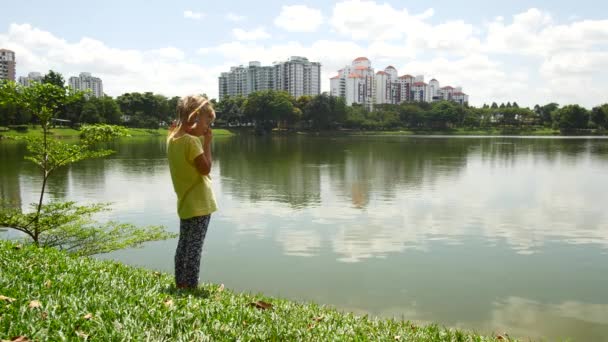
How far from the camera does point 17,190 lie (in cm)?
1731

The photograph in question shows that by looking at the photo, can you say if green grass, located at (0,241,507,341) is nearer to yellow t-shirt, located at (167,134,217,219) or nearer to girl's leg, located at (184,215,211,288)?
girl's leg, located at (184,215,211,288)

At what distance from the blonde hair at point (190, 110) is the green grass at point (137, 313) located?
148cm

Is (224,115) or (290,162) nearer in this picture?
(290,162)

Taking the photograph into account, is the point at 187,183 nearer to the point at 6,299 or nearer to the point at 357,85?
the point at 6,299

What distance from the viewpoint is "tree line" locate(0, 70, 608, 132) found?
81.7m

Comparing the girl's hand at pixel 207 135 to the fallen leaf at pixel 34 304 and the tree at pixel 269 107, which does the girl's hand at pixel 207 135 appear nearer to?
the fallen leaf at pixel 34 304

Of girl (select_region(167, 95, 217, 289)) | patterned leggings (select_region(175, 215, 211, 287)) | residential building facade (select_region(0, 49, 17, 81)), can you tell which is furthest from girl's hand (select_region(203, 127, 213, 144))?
residential building facade (select_region(0, 49, 17, 81))

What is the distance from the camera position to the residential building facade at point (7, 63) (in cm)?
12481

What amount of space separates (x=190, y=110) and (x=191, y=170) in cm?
54

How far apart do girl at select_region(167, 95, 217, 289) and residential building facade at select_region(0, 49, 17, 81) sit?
466 ft

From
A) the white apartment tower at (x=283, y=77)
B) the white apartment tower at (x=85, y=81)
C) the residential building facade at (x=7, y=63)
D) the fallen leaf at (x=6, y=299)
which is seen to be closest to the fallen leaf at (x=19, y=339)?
the fallen leaf at (x=6, y=299)

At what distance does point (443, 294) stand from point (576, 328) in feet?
5.91

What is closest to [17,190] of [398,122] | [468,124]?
[398,122]

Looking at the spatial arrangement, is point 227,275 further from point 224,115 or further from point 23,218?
point 224,115
